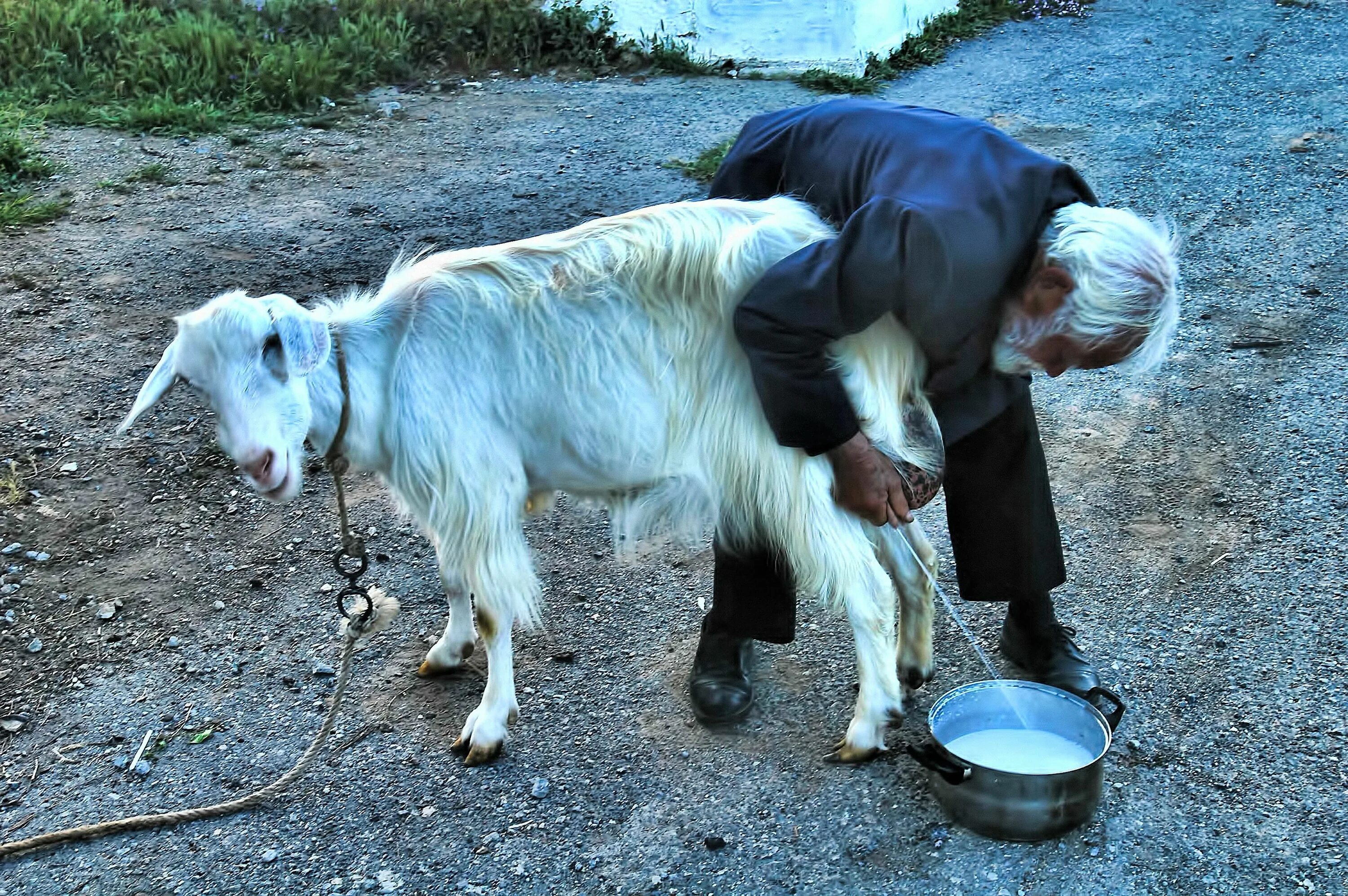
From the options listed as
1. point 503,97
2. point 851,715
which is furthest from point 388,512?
point 503,97

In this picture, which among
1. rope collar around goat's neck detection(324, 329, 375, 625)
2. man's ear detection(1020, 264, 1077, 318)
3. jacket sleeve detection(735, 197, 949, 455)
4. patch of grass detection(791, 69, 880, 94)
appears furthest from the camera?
patch of grass detection(791, 69, 880, 94)

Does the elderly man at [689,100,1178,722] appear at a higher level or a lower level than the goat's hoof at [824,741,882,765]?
higher

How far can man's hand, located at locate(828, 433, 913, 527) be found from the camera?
271 cm

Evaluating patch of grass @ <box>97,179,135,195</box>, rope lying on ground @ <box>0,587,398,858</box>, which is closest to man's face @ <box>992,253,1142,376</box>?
rope lying on ground @ <box>0,587,398,858</box>

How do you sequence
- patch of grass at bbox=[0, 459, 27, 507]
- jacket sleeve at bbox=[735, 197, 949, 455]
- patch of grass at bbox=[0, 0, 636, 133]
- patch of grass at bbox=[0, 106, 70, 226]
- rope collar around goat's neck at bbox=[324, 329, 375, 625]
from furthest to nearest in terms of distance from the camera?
patch of grass at bbox=[0, 0, 636, 133] < patch of grass at bbox=[0, 106, 70, 226] < patch of grass at bbox=[0, 459, 27, 507] < rope collar around goat's neck at bbox=[324, 329, 375, 625] < jacket sleeve at bbox=[735, 197, 949, 455]

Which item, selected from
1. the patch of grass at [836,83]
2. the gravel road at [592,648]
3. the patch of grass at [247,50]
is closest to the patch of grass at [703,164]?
the gravel road at [592,648]

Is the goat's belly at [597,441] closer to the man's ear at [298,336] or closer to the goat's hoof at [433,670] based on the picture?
the man's ear at [298,336]

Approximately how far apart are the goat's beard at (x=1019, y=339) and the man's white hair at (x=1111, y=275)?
0.04 meters

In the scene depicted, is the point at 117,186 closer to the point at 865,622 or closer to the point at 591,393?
the point at 591,393

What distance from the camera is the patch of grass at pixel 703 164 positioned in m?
6.37

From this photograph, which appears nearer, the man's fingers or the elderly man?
the elderly man

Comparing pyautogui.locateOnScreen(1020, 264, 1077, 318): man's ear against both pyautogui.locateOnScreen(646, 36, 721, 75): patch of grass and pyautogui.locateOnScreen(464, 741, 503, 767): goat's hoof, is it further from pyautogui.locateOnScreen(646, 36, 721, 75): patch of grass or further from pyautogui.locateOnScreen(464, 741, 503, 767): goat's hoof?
pyautogui.locateOnScreen(646, 36, 721, 75): patch of grass

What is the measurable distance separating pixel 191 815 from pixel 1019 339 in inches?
85.6

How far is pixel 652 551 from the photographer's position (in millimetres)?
3836
